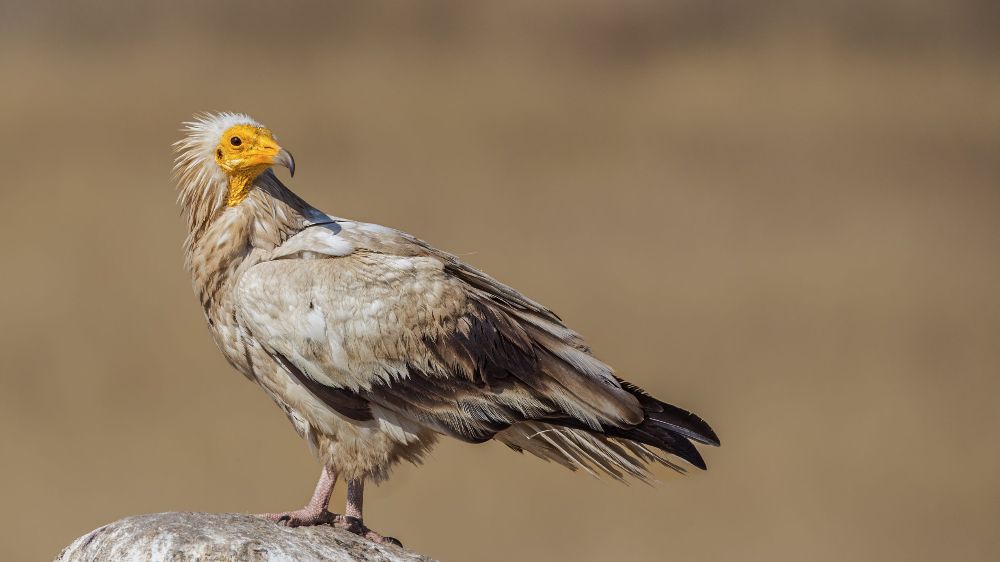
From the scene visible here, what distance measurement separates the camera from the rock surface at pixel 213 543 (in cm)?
517

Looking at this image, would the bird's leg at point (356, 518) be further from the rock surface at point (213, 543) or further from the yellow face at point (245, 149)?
the yellow face at point (245, 149)

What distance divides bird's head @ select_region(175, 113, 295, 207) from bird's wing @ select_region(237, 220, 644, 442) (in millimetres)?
383

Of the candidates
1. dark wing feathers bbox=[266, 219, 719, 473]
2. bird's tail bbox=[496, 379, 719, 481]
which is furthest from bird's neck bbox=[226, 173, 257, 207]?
bird's tail bbox=[496, 379, 719, 481]

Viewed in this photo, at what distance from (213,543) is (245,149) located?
181 cm

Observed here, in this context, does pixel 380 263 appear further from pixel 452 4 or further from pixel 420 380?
pixel 452 4

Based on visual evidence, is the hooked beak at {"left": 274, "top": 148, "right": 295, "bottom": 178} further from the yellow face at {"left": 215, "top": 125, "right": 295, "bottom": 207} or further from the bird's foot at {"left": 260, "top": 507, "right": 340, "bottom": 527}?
the bird's foot at {"left": 260, "top": 507, "right": 340, "bottom": 527}

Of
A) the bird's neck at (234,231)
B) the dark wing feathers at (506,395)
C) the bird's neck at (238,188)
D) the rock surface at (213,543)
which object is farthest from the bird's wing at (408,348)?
the rock surface at (213,543)

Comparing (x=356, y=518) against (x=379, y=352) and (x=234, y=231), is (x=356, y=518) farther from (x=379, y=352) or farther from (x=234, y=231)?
(x=234, y=231)

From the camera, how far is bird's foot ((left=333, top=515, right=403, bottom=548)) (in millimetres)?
5750

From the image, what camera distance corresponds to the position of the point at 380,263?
5883 mm

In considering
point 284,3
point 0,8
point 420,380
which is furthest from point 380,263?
point 0,8

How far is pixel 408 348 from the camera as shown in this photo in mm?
5777

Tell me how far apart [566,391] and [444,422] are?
546 millimetres

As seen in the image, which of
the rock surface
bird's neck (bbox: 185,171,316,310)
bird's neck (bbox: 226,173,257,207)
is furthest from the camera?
bird's neck (bbox: 226,173,257,207)
